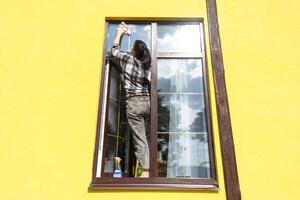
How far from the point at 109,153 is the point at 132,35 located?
4.55 feet

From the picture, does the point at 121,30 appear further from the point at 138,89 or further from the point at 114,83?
the point at 138,89

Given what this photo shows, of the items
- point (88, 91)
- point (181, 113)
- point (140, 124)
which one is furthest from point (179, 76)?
point (88, 91)

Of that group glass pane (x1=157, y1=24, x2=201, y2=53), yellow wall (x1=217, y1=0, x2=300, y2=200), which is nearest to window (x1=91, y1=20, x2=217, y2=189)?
glass pane (x1=157, y1=24, x2=201, y2=53)

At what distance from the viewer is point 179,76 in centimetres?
286

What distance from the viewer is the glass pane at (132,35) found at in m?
2.97

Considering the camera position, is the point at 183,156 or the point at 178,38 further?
the point at 178,38

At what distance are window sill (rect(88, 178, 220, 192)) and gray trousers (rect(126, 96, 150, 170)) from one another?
0.16 m

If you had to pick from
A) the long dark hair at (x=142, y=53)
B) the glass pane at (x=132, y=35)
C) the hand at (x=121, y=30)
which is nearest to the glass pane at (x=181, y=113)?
the long dark hair at (x=142, y=53)

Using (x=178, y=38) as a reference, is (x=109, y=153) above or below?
below

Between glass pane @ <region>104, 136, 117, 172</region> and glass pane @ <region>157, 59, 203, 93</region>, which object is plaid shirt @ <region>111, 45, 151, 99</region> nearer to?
glass pane @ <region>157, 59, 203, 93</region>

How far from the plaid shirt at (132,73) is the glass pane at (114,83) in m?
0.11

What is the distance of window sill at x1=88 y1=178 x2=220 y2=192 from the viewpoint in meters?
2.29

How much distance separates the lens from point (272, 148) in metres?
2.43

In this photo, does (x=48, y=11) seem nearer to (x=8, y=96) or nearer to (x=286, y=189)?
(x=8, y=96)
